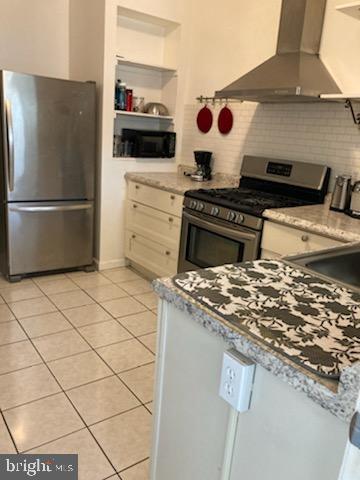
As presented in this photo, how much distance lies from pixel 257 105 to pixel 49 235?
206cm

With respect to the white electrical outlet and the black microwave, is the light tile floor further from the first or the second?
the black microwave

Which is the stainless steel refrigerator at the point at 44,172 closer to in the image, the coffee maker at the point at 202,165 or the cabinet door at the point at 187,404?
the coffee maker at the point at 202,165

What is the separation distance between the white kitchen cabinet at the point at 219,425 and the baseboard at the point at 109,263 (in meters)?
2.71

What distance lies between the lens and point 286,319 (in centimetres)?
91

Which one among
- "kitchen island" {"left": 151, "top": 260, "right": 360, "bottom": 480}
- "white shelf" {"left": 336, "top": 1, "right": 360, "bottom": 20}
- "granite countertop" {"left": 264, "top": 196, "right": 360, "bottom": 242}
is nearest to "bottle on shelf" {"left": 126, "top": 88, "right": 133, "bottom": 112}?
"granite countertop" {"left": 264, "top": 196, "right": 360, "bottom": 242}

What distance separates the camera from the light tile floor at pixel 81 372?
68.2 inches

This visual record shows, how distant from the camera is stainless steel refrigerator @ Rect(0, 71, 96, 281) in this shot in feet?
10.2

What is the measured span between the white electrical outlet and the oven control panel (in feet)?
5.36

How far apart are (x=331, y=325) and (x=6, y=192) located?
9.61 feet

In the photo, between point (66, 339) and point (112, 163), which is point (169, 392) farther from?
point (112, 163)

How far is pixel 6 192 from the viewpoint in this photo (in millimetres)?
3203

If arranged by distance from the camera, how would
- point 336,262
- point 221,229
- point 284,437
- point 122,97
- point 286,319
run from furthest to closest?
point 122,97, point 221,229, point 336,262, point 286,319, point 284,437

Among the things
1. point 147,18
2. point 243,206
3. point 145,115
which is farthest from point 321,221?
point 147,18

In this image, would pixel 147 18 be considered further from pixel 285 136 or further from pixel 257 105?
pixel 285 136
